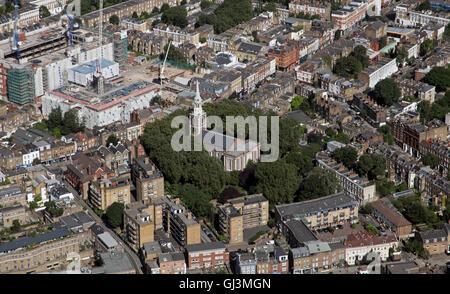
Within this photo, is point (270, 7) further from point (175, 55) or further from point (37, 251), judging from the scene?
point (37, 251)

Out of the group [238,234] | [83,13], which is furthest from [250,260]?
[83,13]

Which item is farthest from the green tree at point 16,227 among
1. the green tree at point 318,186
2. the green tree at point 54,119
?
the green tree at point 318,186

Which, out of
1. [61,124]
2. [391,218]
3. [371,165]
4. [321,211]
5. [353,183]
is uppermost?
[371,165]

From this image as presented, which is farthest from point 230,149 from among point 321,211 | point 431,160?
point 431,160

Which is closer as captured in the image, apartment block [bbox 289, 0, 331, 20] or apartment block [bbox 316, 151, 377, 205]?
apartment block [bbox 316, 151, 377, 205]

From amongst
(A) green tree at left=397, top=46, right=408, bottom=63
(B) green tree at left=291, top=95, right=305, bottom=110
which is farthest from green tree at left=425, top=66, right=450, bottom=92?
(B) green tree at left=291, top=95, right=305, bottom=110

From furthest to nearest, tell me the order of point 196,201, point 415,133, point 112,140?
1. point 112,140
2. point 415,133
3. point 196,201

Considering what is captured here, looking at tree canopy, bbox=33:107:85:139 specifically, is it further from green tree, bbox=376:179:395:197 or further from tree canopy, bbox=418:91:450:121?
tree canopy, bbox=418:91:450:121
